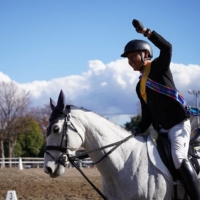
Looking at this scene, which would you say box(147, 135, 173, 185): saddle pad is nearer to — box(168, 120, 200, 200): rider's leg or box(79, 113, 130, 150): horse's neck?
box(168, 120, 200, 200): rider's leg

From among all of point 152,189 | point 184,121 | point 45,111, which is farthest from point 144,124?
point 45,111

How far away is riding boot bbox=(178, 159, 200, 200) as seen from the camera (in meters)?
5.32

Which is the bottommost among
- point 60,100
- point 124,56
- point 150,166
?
point 150,166

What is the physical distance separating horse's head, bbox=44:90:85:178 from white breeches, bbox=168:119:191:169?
1213 millimetres

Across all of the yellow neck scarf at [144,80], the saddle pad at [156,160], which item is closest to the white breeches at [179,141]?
the saddle pad at [156,160]

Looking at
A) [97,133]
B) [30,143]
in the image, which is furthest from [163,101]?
[30,143]

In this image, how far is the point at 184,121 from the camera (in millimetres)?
5598

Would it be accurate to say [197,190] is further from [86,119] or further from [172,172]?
[86,119]

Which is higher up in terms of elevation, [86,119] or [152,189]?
[86,119]

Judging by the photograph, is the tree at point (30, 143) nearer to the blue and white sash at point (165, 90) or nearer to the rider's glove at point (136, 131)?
the rider's glove at point (136, 131)

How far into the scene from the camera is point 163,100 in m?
5.61

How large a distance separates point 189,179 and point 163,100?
1111mm

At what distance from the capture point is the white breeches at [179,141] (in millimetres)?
5348

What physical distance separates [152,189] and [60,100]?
167 centimetres
